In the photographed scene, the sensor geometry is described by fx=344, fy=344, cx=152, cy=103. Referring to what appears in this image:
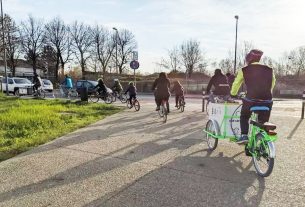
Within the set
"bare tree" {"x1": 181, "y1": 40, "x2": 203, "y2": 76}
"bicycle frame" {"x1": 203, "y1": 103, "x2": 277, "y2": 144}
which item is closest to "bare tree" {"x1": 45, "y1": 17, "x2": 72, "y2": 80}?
"bare tree" {"x1": 181, "y1": 40, "x2": 203, "y2": 76}

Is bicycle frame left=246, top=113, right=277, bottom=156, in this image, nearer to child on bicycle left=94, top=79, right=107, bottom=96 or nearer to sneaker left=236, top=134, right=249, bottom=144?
sneaker left=236, top=134, right=249, bottom=144

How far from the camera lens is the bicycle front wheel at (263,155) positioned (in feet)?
17.0

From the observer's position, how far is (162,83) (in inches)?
512

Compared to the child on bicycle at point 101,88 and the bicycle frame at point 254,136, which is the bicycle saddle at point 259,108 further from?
the child on bicycle at point 101,88

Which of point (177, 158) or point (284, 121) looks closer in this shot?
point (177, 158)

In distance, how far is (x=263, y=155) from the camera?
5438 millimetres

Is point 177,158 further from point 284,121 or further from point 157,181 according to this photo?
point 284,121

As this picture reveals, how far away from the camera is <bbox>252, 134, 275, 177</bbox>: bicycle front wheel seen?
518 cm

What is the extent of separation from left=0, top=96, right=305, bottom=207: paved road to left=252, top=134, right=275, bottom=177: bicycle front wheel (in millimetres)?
147

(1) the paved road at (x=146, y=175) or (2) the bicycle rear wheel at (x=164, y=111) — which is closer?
(1) the paved road at (x=146, y=175)

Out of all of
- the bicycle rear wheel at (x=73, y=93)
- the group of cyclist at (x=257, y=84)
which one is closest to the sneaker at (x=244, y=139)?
the group of cyclist at (x=257, y=84)

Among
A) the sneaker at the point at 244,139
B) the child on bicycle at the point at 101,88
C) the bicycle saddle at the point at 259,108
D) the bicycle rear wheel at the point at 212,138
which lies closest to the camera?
the bicycle saddle at the point at 259,108

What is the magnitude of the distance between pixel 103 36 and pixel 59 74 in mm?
11817

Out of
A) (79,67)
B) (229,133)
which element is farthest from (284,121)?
(79,67)
